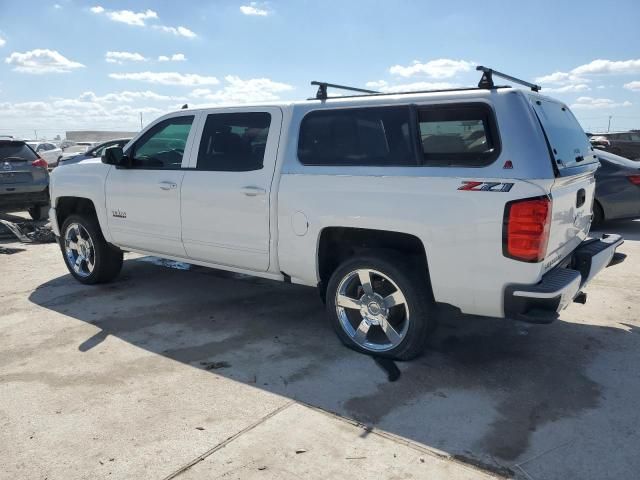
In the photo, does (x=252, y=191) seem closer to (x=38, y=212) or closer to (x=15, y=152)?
(x=15, y=152)

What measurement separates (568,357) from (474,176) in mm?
1745

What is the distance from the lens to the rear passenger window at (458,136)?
3559mm

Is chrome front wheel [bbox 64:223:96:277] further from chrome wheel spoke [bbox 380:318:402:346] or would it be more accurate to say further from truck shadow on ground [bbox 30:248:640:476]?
chrome wheel spoke [bbox 380:318:402:346]

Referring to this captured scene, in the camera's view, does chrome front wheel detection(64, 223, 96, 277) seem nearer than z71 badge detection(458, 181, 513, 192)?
No

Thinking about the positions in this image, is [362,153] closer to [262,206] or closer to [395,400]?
[262,206]

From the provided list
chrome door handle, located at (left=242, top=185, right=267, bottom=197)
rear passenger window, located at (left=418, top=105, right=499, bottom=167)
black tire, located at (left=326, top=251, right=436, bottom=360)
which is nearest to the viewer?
rear passenger window, located at (left=418, top=105, right=499, bottom=167)

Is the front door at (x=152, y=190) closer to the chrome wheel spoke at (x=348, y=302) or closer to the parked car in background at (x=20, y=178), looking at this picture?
the chrome wheel spoke at (x=348, y=302)

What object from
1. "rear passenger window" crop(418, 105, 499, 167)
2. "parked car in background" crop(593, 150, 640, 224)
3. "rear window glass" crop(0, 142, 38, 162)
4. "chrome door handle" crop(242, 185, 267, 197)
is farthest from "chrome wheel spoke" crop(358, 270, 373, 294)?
"rear window glass" crop(0, 142, 38, 162)

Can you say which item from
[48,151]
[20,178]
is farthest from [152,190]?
[48,151]

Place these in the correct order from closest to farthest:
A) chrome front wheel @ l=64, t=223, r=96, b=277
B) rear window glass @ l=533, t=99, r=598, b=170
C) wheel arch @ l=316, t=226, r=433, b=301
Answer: rear window glass @ l=533, t=99, r=598, b=170, wheel arch @ l=316, t=226, r=433, b=301, chrome front wheel @ l=64, t=223, r=96, b=277

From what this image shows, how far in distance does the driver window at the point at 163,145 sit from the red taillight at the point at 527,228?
3.09m

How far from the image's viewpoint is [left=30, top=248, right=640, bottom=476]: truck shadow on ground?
130 inches

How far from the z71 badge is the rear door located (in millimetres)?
303

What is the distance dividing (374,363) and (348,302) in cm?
50
